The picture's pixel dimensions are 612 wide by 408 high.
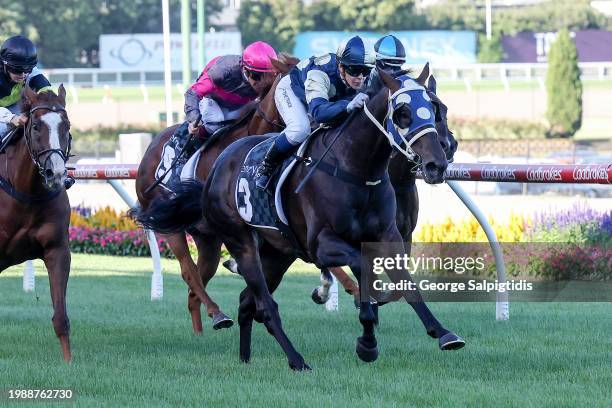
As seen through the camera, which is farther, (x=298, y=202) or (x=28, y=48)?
(x=28, y=48)

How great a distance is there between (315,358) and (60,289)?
1484mm

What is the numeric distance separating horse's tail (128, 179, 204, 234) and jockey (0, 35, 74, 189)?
0.58m

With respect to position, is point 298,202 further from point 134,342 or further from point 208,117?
point 208,117

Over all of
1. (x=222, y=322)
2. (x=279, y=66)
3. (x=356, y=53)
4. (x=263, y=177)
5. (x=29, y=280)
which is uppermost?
(x=356, y=53)

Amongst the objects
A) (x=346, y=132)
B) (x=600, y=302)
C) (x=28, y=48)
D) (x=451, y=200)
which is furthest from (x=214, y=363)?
(x=451, y=200)

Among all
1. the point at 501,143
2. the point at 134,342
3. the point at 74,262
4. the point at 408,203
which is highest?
the point at 408,203

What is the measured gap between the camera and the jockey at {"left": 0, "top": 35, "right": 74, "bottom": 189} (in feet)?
23.6

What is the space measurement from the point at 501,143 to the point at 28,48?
3656 centimetres

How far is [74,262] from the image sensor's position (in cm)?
1473

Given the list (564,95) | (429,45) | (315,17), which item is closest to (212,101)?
(564,95)

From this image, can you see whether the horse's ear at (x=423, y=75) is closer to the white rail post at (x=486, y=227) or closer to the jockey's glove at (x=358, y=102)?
the jockey's glove at (x=358, y=102)

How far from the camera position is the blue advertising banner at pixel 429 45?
6762 centimetres

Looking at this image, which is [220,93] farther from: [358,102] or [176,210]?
[358,102]

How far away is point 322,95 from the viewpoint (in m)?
6.85
